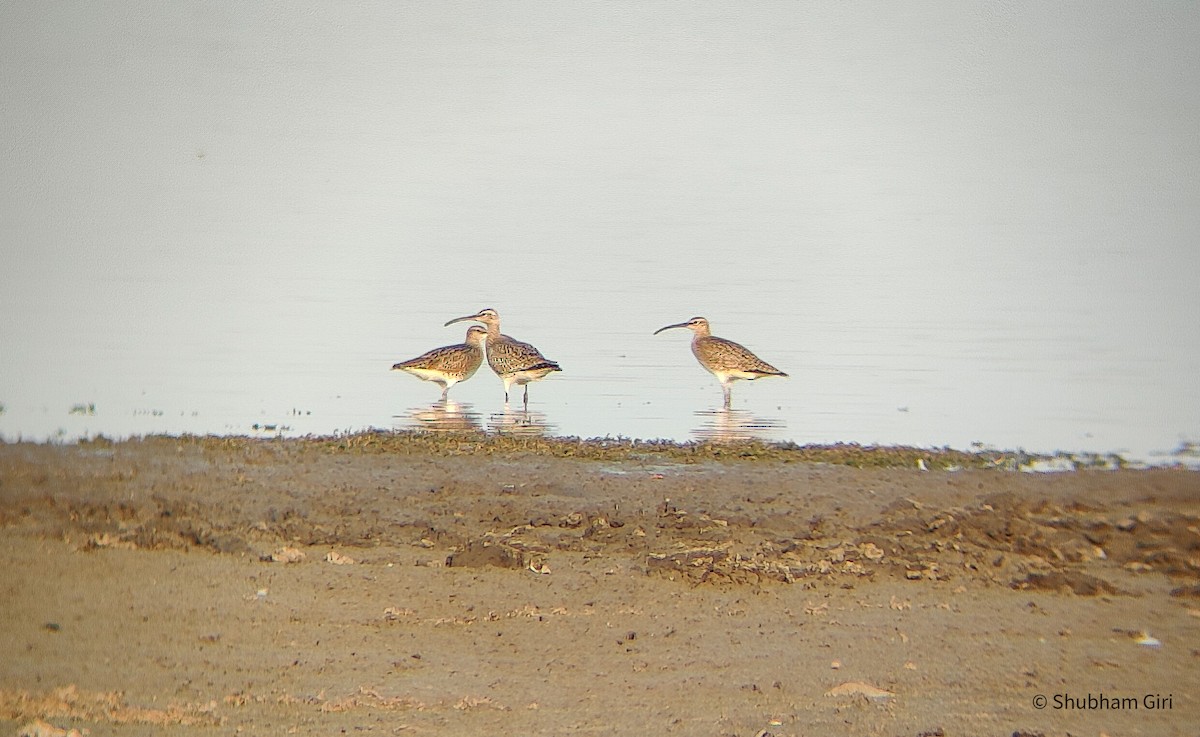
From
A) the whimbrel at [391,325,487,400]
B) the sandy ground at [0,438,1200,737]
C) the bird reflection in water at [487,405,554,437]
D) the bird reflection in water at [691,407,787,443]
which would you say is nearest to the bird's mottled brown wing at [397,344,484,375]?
the whimbrel at [391,325,487,400]

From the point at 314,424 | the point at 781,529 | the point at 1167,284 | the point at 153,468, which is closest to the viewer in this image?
the point at 781,529

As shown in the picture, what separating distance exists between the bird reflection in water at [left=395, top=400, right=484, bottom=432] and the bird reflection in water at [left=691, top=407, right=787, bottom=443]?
A: 1409 mm

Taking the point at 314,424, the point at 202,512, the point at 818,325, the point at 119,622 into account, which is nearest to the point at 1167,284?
the point at 818,325

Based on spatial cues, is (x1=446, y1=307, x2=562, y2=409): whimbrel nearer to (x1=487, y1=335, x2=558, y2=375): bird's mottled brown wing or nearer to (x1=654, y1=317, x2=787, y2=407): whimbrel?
(x1=487, y1=335, x2=558, y2=375): bird's mottled brown wing

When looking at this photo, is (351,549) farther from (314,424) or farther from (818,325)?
(818,325)

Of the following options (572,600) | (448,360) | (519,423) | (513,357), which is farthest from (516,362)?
(572,600)

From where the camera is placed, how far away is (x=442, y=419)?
364 inches

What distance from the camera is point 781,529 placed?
19.8 feet

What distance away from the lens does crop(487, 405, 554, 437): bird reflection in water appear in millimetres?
8617

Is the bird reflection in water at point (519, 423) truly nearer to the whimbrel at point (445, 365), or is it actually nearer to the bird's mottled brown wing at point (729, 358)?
the whimbrel at point (445, 365)

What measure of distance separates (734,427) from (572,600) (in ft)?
14.3

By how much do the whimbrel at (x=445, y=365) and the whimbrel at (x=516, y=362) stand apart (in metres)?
0.20

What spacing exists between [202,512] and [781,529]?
7.67 feet

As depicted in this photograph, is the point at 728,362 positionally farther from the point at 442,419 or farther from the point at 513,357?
the point at 442,419
